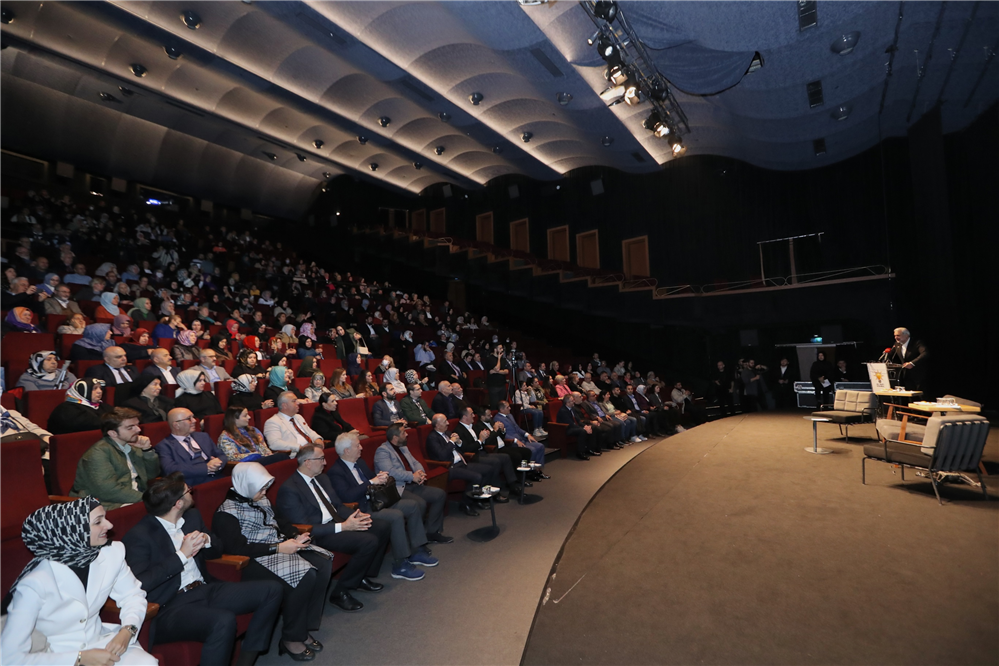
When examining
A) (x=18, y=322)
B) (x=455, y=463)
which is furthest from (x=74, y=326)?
(x=455, y=463)

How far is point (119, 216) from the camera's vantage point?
11102 millimetres

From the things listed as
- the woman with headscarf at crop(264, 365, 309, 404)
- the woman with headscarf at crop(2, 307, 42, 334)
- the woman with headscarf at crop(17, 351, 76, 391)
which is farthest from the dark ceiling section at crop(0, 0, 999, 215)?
the woman with headscarf at crop(17, 351, 76, 391)

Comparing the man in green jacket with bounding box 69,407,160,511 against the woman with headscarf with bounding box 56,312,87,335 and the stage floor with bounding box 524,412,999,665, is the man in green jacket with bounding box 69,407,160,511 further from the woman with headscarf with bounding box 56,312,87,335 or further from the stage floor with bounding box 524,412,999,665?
the woman with headscarf with bounding box 56,312,87,335

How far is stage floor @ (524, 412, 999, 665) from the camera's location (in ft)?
6.92

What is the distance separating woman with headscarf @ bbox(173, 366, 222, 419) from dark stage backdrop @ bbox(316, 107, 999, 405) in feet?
30.7

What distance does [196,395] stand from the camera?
13.6ft

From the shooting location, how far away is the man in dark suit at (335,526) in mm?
2881

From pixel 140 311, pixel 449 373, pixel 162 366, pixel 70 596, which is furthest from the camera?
pixel 449 373

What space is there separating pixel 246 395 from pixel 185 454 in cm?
169

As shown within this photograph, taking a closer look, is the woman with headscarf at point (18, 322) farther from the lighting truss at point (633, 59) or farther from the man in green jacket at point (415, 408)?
the lighting truss at point (633, 59)

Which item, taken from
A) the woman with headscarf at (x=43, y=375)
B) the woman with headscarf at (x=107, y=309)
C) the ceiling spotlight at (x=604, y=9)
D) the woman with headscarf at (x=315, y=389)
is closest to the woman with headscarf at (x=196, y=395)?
the woman with headscarf at (x=43, y=375)

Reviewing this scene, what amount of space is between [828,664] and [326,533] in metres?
2.41

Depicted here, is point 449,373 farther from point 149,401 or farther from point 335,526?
point 335,526

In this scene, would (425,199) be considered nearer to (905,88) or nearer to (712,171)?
(712,171)
